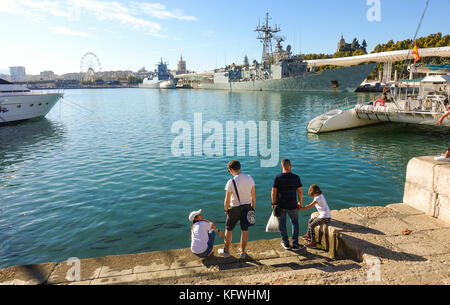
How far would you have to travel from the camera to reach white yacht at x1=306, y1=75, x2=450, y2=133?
1927 centimetres

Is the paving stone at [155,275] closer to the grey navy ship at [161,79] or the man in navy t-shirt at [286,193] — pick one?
the man in navy t-shirt at [286,193]

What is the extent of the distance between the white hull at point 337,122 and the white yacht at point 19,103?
96.6 ft

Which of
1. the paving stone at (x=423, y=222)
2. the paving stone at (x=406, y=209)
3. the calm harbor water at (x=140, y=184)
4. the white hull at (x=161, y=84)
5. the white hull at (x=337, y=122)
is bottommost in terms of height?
the calm harbor water at (x=140, y=184)

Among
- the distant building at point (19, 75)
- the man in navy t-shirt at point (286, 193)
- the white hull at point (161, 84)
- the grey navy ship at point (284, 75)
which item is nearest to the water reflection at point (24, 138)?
the man in navy t-shirt at point (286, 193)

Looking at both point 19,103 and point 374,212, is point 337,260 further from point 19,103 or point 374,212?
point 19,103

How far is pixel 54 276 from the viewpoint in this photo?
5242mm

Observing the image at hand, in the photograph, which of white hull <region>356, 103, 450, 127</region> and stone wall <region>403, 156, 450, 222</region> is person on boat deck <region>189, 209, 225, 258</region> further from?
white hull <region>356, 103, 450, 127</region>

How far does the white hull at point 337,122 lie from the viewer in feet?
72.3

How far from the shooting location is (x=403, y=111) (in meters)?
20.3

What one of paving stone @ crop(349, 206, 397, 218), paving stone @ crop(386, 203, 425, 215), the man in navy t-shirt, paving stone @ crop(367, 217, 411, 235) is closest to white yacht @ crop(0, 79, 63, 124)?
the man in navy t-shirt

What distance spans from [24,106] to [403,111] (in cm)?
3624

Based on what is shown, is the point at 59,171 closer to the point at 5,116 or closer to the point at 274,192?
the point at 274,192

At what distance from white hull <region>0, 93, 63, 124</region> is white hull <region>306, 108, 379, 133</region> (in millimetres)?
29451
